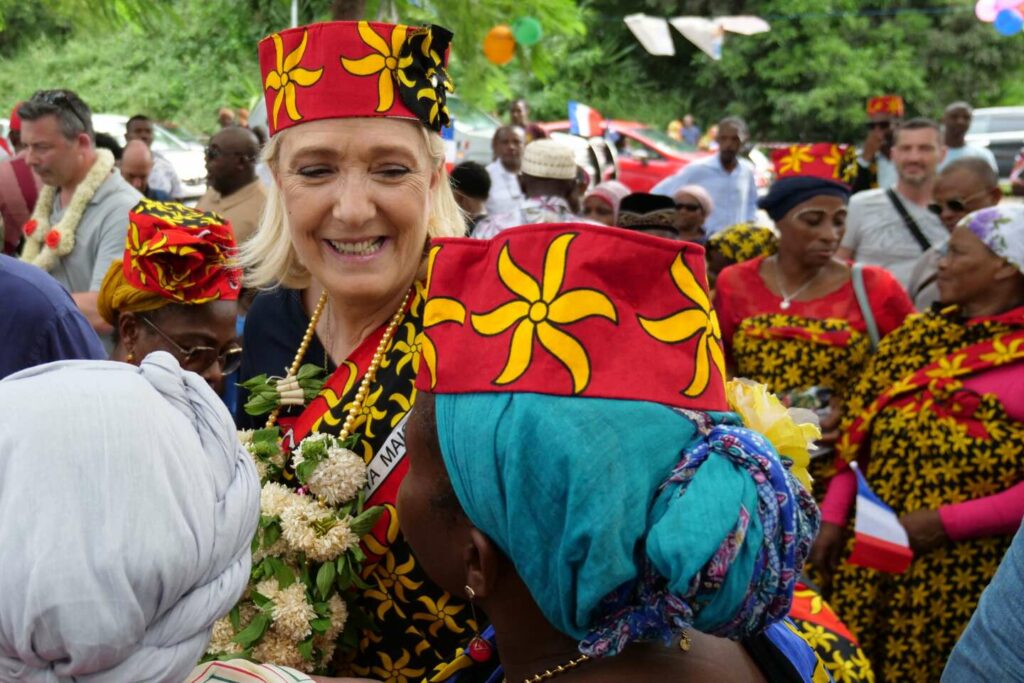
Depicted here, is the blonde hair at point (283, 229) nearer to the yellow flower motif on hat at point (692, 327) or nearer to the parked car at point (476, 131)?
the yellow flower motif on hat at point (692, 327)

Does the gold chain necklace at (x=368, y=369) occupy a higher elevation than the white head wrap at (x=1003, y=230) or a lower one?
lower

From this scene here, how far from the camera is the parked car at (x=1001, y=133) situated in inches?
888

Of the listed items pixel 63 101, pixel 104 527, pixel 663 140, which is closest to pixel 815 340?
pixel 104 527

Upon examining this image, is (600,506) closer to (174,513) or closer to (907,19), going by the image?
(174,513)

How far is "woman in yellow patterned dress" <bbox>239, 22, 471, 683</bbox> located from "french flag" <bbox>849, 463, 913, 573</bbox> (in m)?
2.05

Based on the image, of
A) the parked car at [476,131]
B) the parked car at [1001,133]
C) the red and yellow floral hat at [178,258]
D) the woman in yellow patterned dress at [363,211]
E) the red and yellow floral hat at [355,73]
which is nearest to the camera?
the woman in yellow patterned dress at [363,211]

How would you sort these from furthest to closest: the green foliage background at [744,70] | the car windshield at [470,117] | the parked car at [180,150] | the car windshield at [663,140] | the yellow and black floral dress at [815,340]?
the green foliage background at [744,70], the car windshield at [663,140], the car windshield at [470,117], the parked car at [180,150], the yellow and black floral dress at [815,340]

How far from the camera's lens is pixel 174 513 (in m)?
1.38

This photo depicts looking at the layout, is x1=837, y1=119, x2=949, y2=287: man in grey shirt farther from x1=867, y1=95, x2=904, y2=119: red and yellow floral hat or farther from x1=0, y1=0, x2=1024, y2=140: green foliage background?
x1=0, y1=0, x2=1024, y2=140: green foliage background

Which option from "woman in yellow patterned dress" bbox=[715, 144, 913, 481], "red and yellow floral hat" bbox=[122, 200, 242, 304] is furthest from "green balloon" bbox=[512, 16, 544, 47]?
"red and yellow floral hat" bbox=[122, 200, 242, 304]

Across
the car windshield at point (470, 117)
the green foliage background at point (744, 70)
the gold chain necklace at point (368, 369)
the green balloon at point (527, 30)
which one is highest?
the green foliage background at point (744, 70)

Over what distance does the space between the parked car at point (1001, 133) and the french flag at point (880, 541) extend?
20627 millimetres

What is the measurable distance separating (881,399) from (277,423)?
270cm

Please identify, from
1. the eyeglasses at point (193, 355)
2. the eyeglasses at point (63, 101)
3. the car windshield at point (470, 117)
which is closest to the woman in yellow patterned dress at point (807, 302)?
the eyeglasses at point (193, 355)
